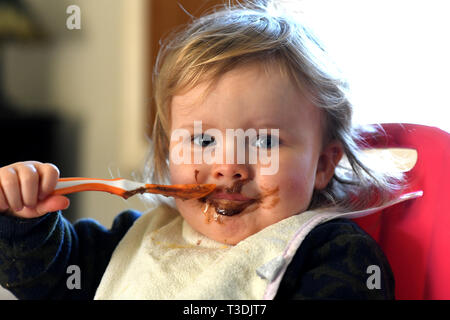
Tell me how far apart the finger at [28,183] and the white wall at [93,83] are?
1.99 m

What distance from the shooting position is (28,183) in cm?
77

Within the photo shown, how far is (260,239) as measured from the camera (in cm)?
83

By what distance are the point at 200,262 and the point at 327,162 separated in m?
0.31

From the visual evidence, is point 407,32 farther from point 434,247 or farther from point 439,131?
point 434,247

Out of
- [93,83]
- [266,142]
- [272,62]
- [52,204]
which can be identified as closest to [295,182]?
[266,142]

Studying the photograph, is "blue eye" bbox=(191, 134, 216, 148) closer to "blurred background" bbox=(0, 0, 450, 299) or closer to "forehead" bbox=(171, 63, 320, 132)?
"forehead" bbox=(171, 63, 320, 132)

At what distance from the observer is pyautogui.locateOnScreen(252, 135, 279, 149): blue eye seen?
84cm

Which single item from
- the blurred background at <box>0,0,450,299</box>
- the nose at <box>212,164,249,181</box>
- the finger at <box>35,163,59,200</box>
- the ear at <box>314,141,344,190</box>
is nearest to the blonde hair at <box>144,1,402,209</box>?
the ear at <box>314,141,344,190</box>

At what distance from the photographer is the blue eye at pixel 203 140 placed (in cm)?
86

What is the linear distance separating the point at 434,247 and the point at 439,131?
0.22 metres

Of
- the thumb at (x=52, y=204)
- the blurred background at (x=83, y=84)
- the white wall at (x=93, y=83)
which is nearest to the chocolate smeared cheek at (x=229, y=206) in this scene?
the thumb at (x=52, y=204)

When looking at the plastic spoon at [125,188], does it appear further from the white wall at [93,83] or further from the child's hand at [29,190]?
the white wall at [93,83]
